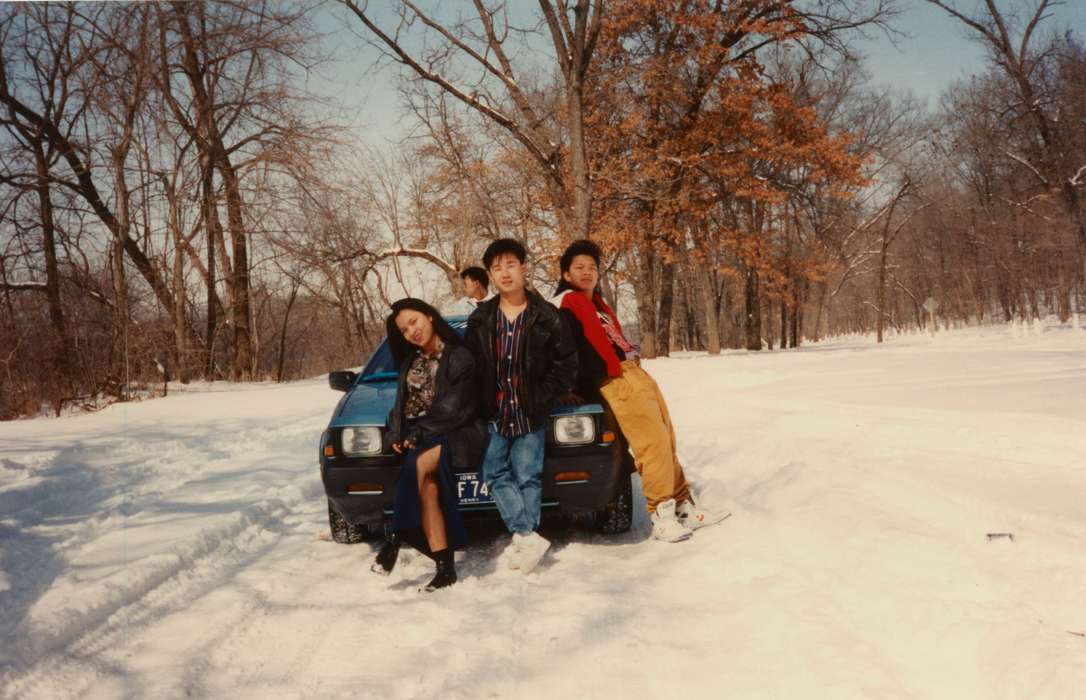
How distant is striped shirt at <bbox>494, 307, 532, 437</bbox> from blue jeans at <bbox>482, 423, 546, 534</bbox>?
62mm

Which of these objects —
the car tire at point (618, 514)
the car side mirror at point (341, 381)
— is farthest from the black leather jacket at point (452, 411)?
the car side mirror at point (341, 381)

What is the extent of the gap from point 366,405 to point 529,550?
1.39 meters

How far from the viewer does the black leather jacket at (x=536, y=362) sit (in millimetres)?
4078

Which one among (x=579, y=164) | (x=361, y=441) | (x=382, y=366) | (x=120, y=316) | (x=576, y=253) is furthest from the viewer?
(x=579, y=164)

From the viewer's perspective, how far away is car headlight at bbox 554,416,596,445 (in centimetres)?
Result: 425

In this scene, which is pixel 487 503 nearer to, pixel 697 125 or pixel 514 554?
pixel 514 554

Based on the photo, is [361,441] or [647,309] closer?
[361,441]

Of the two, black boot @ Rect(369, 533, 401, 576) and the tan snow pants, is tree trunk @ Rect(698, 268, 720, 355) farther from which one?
black boot @ Rect(369, 533, 401, 576)

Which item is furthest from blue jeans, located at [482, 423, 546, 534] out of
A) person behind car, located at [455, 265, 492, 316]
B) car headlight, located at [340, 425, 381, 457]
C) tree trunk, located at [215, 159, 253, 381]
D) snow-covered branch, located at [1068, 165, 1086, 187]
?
snow-covered branch, located at [1068, 165, 1086, 187]

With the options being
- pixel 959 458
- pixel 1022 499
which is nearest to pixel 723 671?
pixel 1022 499

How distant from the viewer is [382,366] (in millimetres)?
5430

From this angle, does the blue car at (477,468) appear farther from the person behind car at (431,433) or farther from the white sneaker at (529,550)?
the white sneaker at (529,550)

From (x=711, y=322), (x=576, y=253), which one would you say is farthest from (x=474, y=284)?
(x=711, y=322)

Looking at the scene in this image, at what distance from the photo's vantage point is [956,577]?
323cm
